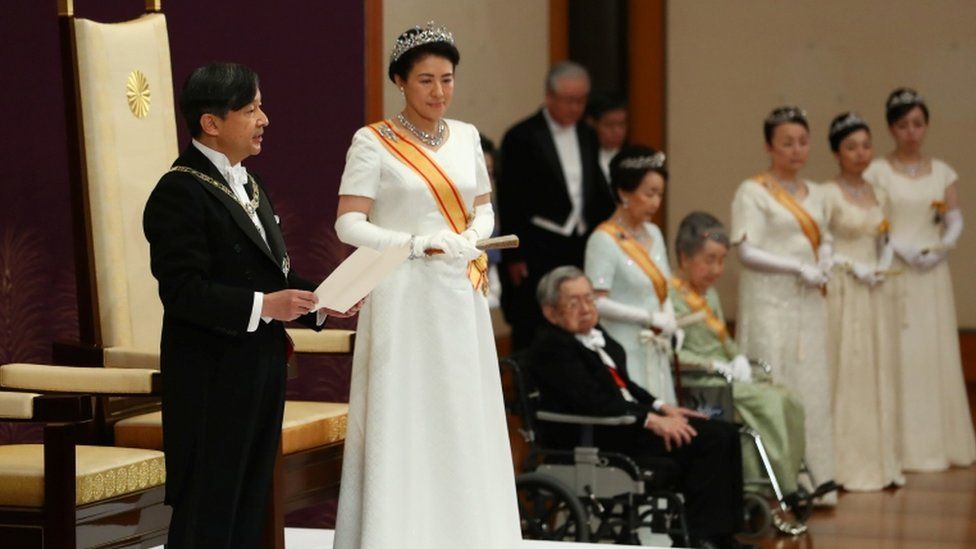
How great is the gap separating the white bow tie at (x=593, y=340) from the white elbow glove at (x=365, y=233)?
1.61 m

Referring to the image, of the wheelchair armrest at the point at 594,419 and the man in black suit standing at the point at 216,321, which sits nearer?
the man in black suit standing at the point at 216,321

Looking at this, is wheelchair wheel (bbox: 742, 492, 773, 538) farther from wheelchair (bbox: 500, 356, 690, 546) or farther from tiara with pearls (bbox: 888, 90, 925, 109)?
→ tiara with pearls (bbox: 888, 90, 925, 109)

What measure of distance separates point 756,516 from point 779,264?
1208 millimetres

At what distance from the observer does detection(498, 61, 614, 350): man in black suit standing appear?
25.9 feet

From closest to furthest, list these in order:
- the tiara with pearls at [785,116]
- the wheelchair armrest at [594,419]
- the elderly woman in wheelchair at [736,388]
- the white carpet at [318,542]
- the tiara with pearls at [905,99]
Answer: the white carpet at [318,542]
the wheelchair armrest at [594,419]
the elderly woman in wheelchair at [736,388]
the tiara with pearls at [785,116]
the tiara with pearls at [905,99]

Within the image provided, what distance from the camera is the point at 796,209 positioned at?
7.24 metres

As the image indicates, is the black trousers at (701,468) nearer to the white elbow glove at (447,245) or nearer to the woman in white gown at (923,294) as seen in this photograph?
the white elbow glove at (447,245)

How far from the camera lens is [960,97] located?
31.4 ft

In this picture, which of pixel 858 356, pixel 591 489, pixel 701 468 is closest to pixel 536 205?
pixel 858 356

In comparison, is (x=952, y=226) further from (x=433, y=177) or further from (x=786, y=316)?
(x=433, y=177)

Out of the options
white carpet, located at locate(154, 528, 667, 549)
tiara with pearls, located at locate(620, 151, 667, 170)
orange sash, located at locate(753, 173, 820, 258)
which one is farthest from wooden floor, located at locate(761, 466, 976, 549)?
tiara with pearls, located at locate(620, 151, 667, 170)

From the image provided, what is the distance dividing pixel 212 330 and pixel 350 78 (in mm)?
2447

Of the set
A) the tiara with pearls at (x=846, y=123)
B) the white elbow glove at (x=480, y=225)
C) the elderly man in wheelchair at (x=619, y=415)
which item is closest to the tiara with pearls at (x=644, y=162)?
the elderly man in wheelchair at (x=619, y=415)

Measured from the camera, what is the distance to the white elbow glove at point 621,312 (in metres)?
6.09
